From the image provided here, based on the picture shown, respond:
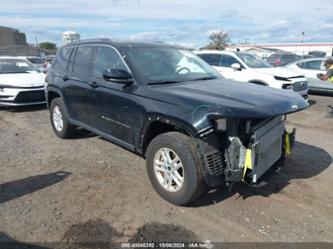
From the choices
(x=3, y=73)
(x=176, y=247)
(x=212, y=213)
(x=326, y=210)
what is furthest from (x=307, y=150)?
(x=3, y=73)

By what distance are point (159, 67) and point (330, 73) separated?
6163mm

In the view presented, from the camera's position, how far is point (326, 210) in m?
3.79

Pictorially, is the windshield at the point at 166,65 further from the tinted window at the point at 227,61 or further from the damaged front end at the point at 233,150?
the tinted window at the point at 227,61

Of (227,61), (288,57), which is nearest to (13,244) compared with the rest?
(227,61)

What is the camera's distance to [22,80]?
9.27m

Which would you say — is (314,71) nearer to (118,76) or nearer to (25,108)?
(25,108)

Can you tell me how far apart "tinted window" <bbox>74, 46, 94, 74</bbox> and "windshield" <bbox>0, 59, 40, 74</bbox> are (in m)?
5.49

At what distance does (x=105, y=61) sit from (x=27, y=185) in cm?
207

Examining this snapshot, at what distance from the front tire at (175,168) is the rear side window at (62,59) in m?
2.91

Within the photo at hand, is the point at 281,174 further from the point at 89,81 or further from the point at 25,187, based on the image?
the point at 25,187

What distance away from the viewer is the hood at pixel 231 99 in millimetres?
3283

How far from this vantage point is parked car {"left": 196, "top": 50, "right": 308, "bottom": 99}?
9.62 metres

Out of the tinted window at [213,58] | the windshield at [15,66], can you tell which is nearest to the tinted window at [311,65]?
the tinted window at [213,58]

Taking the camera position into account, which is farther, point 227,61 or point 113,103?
point 227,61
